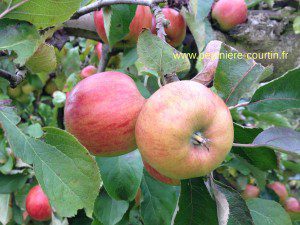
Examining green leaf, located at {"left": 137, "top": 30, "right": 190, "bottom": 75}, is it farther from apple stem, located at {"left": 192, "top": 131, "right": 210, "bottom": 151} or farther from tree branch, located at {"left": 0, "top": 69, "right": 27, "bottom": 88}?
tree branch, located at {"left": 0, "top": 69, "right": 27, "bottom": 88}

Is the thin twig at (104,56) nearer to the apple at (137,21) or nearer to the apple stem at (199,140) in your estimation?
the apple at (137,21)

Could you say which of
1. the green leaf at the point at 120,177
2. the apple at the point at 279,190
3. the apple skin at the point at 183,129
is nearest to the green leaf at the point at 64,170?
the apple skin at the point at 183,129

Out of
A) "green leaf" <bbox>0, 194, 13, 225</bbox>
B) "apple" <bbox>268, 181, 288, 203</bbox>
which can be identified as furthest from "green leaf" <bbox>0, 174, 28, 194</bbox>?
"apple" <bbox>268, 181, 288, 203</bbox>

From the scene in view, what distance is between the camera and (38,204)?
1385 millimetres

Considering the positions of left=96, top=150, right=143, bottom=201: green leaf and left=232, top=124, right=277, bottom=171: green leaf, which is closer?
left=232, top=124, right=277, bottom=171: green leaf

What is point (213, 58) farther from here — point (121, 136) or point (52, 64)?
point (52, 64)

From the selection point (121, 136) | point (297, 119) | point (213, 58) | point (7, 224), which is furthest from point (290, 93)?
point (297, 119)

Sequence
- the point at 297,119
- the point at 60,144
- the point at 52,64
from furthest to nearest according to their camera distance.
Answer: the point at 297,119, the point at 52,64, the point at 60,144

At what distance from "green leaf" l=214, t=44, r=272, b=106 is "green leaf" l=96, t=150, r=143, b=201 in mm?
314

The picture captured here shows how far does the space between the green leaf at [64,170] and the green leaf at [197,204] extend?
168 millimetres

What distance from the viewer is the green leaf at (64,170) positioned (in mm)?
628

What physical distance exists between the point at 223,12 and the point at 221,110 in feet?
2.61

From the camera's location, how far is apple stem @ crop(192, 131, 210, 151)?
55cm

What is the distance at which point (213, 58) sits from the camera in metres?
0.72
